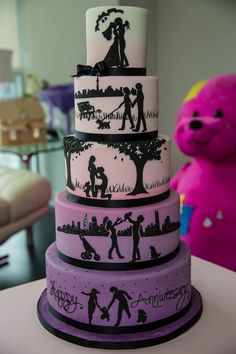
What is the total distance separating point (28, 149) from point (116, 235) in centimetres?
189

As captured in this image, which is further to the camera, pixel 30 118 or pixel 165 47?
pixel 30 118

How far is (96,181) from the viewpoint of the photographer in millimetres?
897

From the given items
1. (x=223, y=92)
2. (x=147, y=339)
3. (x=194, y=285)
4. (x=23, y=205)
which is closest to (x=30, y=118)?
(x=23, y=205)

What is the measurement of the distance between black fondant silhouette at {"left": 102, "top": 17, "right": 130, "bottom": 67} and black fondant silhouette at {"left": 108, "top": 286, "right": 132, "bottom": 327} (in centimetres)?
44

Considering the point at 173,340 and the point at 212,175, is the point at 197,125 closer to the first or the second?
the point at 212,175

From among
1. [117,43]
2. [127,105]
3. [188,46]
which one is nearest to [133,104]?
[127,105]

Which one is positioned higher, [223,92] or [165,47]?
[165,47]

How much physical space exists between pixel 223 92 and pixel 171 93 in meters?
0.73

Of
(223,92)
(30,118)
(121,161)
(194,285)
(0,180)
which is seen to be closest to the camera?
(121,161)

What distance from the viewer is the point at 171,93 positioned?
232 cm

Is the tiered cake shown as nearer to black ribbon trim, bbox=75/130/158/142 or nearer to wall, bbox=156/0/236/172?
black ribbon trim, bbox=75/130/158/142

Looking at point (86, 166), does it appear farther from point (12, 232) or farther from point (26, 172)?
point (26, 172)

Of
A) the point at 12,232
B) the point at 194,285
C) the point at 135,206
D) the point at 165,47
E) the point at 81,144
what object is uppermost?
the point at 165,47

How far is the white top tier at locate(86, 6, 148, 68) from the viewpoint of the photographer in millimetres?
Result: 863
